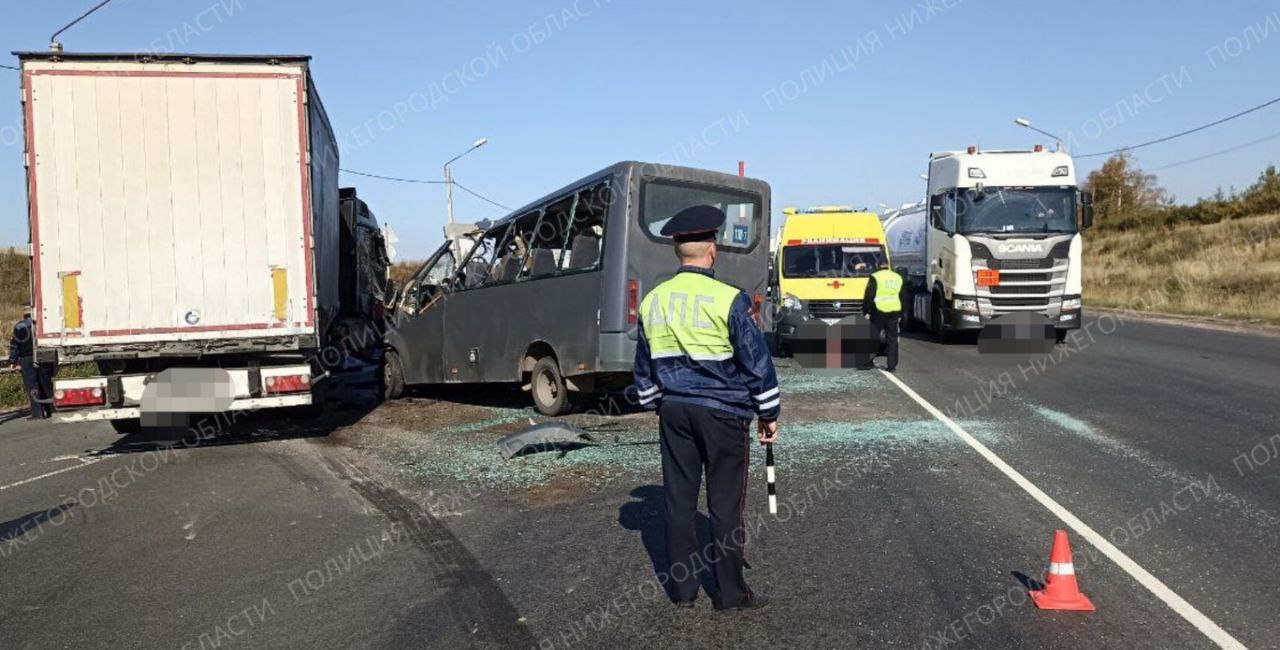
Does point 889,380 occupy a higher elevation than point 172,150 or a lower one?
lower

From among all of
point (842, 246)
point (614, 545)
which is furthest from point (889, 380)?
point (614, 545)

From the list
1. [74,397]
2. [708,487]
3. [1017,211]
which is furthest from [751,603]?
[1017,211]

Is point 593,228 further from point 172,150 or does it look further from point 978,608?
point 978,608

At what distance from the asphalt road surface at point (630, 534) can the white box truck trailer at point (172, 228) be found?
772mm

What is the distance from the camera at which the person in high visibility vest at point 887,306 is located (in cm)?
1358

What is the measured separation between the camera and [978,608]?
432cm

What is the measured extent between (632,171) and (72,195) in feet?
15.3

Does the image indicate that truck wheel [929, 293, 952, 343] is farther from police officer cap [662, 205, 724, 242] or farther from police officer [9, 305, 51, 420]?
police officer cap [662, 205, 724, 242]

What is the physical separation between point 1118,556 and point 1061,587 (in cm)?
96

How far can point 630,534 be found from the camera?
18.6 feet

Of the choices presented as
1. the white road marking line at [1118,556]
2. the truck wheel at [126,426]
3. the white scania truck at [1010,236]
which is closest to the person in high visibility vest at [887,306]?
the white scania truck at [1010,236]

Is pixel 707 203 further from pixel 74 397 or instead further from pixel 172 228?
pixel 74 397

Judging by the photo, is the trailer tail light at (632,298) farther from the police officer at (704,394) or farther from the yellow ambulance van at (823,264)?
the yellow ambulance van at (823,264)

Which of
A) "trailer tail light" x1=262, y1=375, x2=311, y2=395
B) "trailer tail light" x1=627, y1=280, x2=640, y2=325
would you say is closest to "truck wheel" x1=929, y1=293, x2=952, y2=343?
"trailer tail light" x1=627, y1=280, x2=640, y2=325
